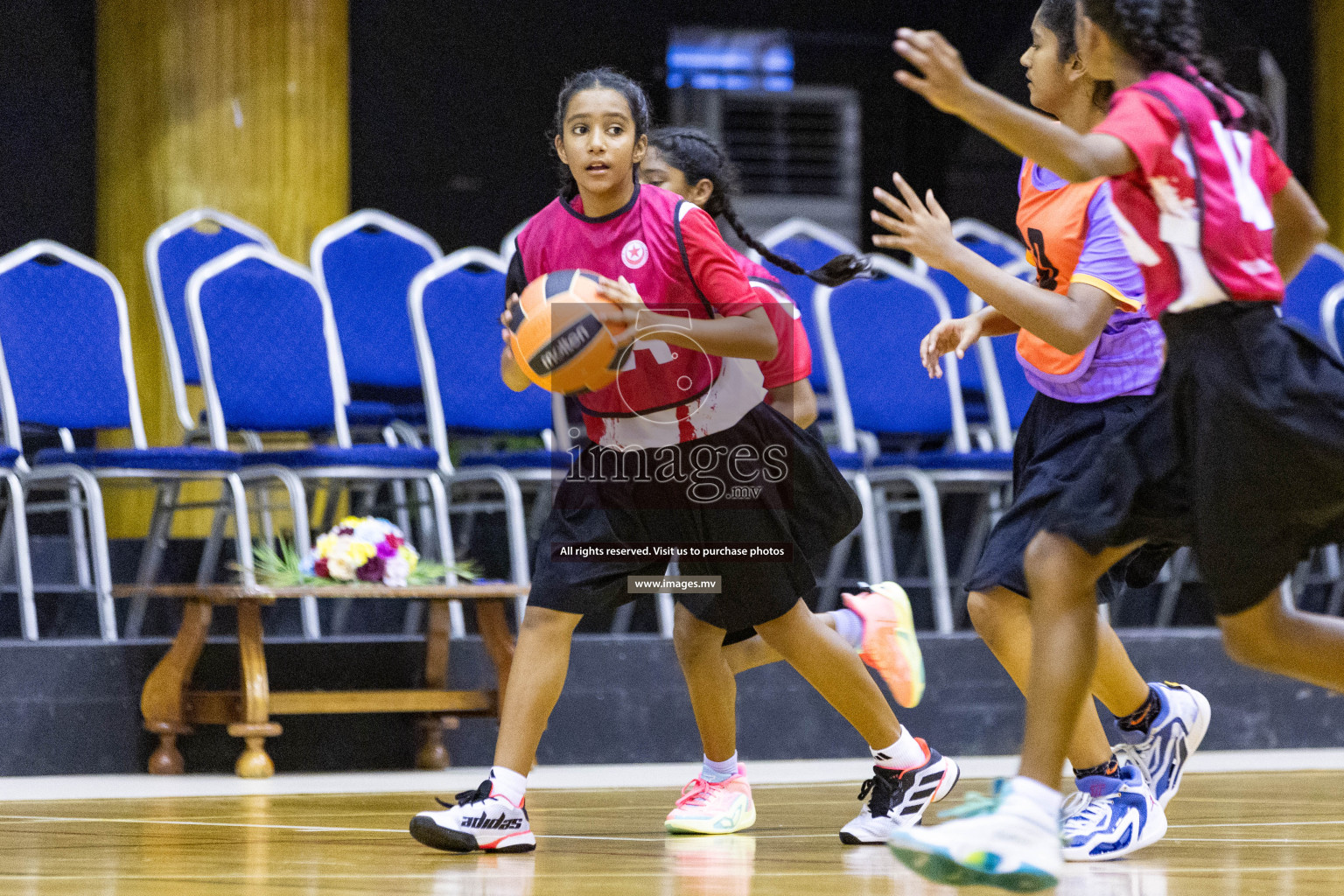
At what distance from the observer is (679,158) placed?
3279 millimetres

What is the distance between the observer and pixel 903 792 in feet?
8.95

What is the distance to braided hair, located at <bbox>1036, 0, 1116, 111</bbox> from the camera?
2.44 m

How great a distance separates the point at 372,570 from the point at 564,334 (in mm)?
1775

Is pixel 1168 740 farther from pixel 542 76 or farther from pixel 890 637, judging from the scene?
pixel 542 76

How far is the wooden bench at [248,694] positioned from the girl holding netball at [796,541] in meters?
1.03

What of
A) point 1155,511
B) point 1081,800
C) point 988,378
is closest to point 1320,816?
point 1081,800

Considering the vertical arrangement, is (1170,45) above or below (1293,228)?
above

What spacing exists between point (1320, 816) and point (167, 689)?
2.52 meters

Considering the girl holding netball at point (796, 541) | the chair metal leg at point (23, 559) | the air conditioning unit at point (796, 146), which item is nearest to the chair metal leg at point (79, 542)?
the chair metal leg at point (23, 559)

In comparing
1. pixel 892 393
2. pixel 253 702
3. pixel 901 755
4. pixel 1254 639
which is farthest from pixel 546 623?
pixel 892 393

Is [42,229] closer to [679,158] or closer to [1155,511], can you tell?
[679,158]

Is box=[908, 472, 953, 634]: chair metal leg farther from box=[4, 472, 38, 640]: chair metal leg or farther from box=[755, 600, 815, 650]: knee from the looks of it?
box=[4, 472, 38, 640]: chair metal leg

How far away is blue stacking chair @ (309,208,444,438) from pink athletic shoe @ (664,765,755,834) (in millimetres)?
2616

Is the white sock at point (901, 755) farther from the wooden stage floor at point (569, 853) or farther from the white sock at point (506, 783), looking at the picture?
the white sock at point (506, 783)
